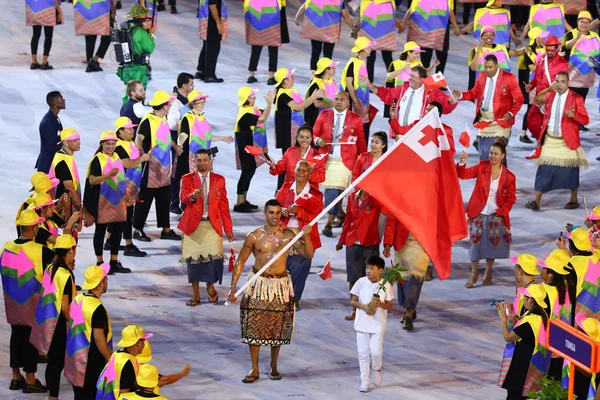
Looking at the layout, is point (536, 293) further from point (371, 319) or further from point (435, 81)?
point (435, 81)

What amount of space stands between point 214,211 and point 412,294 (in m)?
2.20

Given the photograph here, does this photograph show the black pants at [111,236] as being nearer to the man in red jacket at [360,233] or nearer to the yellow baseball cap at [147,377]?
the man in red jacket at [360,233]

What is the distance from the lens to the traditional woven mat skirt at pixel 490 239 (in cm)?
1483

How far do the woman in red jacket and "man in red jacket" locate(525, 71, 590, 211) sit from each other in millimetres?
2301

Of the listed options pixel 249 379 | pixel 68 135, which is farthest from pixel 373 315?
pixel 68 135

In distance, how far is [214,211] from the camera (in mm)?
14023

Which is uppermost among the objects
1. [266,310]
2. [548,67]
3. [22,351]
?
[548,67]

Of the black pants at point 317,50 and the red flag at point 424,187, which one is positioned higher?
the red flag at point 424,187

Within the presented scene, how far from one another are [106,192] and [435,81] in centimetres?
396

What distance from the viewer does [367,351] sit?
12.1 metres

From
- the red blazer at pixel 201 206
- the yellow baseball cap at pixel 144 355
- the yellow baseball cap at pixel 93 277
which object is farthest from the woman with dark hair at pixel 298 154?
the yellow baseball cap at pixel 144 355

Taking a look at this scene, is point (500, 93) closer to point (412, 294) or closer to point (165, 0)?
point (412, 294)

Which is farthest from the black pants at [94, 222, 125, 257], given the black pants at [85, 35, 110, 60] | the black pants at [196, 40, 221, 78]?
the black pants at [85, 35, 110, 60]

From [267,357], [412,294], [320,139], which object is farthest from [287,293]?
[320,139]
